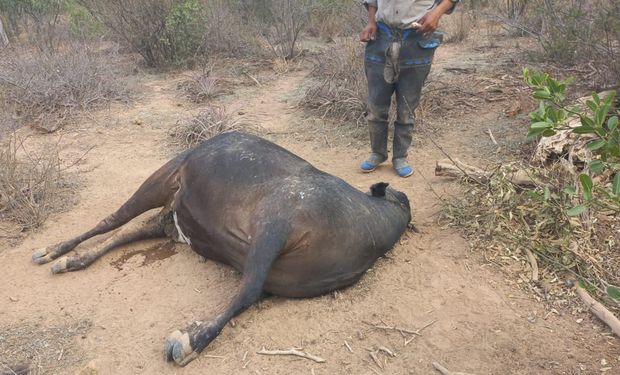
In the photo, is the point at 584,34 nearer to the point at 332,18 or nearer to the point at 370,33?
the point at 370,33

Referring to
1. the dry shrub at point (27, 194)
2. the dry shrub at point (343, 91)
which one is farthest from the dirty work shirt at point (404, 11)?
the dry shrub at point (27, 194)

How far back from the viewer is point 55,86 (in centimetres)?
636

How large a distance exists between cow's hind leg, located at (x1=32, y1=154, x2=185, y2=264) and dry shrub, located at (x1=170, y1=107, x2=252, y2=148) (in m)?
1.94

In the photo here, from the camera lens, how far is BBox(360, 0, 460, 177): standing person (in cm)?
387

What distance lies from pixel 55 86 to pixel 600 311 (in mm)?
6211

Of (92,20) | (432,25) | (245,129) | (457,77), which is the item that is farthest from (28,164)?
(92,20)

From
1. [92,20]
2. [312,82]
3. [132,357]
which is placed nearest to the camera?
[132,357]

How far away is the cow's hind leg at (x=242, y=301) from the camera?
2.38 m

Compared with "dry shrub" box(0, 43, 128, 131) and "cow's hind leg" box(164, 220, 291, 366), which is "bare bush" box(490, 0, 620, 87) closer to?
"cow's hind leg" box(164, 220, 291, 366)

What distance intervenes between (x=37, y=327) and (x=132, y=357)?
0.66 m

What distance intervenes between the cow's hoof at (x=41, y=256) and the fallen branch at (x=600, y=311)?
3123 millimetres

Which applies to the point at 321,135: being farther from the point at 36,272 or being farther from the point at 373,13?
the point at 36,272

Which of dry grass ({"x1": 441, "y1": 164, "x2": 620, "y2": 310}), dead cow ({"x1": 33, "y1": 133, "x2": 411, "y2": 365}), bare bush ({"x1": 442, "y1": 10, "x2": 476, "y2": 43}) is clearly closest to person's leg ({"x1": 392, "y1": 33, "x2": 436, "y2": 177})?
dry grass ({"x1": 441, "y1": 164, "x2": 620, "y2": 310})

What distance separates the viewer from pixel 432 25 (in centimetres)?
382
